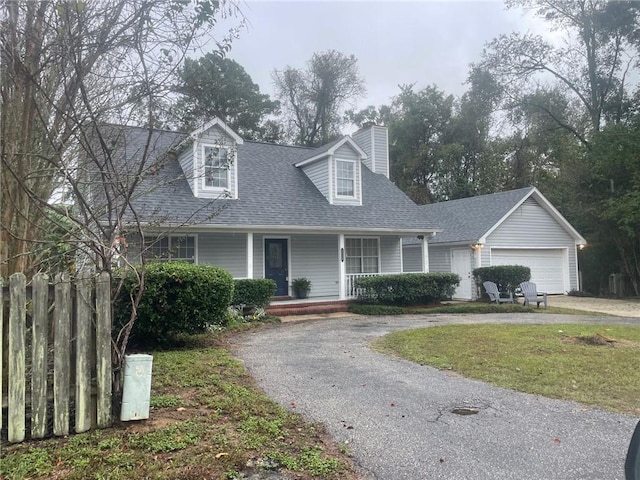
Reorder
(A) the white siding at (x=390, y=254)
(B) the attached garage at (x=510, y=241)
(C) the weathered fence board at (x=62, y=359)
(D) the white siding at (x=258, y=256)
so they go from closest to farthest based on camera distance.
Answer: (C) the weathered fence board at (x=62, y=359), (D) the white siding at (x=258, y=256), (A) the white siding at (x=390, y=254), (B) the attached garage at (x=510, y=241)

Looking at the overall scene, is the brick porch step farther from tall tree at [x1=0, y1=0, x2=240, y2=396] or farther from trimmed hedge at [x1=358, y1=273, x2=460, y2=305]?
tall tree at [x1=0, y1=0, x2=240, y2=396]

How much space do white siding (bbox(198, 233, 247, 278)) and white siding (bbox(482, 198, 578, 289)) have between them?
10106 mm

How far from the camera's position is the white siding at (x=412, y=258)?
20906mm

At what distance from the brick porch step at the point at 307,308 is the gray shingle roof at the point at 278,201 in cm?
254

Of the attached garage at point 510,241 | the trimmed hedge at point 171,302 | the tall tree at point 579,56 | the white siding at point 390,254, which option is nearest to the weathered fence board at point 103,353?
the trimmed hedge at point 171,302

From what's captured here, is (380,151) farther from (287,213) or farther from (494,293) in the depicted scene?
(494,293)

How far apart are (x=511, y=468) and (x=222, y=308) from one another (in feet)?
19.6

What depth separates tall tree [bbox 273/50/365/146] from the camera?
1503 inches

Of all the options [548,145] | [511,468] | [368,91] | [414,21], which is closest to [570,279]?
[548,145]

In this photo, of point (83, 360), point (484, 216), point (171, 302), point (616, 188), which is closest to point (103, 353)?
point (83, 360)

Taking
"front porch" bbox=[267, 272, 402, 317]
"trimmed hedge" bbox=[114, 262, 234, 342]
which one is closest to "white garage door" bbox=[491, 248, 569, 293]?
"front porch" bbox=[267, 272, 402, 317]

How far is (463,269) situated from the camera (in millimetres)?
19000

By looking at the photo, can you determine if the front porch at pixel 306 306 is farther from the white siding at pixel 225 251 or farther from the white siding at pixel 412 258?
the white siding at pixel 412 258

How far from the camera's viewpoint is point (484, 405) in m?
4.78
